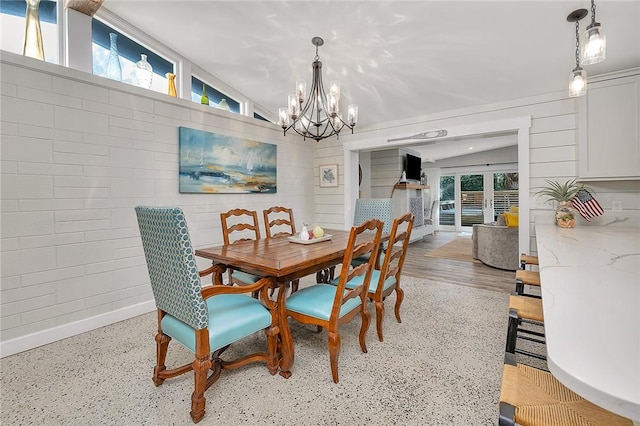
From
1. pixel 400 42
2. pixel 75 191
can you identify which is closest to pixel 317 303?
pixel 75 191

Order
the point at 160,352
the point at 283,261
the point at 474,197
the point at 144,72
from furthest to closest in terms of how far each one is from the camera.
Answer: the point at 474,197 < the point at 144,72 < the point at 283,261 < the point at 160,352

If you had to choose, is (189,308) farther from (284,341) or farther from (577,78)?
(577,78)

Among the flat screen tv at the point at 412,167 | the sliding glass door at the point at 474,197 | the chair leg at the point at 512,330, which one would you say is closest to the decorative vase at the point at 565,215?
the chair leg at the point at 512,330

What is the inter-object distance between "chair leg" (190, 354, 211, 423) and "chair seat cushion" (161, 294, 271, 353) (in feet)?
0.21

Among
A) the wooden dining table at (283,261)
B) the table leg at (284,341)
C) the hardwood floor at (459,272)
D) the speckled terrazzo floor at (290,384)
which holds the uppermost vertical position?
the wooden dining table at (283,261)

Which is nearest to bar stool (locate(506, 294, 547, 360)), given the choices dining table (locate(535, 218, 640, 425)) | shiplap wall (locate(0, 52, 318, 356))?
dining table (locate(535, 218, 640, 425))

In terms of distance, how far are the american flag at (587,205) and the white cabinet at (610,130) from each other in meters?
0.22

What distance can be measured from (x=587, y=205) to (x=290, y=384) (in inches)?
127

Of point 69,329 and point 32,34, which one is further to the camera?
point 69,329

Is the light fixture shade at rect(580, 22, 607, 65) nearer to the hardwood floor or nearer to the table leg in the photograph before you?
the table leg

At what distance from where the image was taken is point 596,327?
0.70 meters

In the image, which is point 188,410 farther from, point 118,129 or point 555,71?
point 555,71

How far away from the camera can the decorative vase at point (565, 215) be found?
2826mm

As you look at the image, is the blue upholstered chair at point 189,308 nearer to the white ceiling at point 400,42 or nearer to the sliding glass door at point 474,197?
the white ceiling at point 400,42
